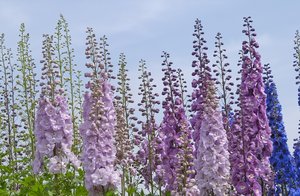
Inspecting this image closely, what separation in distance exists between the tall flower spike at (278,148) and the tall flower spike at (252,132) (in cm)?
313

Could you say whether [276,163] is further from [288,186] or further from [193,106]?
[193,106]

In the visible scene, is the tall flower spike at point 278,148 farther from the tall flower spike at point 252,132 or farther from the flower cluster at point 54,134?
the flower cluster at point 54,134

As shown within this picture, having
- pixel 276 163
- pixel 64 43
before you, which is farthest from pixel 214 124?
pixel 64 43

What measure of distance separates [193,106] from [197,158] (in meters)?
1.13

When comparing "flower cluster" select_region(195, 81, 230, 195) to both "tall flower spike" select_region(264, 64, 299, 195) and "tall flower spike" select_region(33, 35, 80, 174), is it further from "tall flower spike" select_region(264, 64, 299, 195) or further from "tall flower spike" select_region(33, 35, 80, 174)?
"tall flower spike" select_region(264, 64, 299, 195)

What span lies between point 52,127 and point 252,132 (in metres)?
3.59

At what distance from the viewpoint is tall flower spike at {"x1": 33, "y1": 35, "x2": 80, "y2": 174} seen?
34.5ft

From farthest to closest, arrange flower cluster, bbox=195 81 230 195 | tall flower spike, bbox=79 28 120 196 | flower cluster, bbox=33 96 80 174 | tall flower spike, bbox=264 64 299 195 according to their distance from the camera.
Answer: tall flower spike, bbox=264 64 299 195 → flower cluster, bbox=33 96 80 174 → flower cluster, bbox=195 81 230 195 → tall flower spike, bbox=79 28 120 196

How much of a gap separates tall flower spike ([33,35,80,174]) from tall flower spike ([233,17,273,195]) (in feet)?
9.84

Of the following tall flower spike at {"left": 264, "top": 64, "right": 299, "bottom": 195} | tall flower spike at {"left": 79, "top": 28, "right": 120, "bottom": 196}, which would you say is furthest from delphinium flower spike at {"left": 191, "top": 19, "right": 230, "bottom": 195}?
tall flower spike at {"left": 264, "top": 64, "right": 299, "bottom": 195}

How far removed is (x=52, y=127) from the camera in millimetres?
10641

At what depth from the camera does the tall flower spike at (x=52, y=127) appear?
10.5 metres

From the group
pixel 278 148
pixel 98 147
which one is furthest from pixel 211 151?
pixel 278 148

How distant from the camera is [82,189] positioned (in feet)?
34.0
